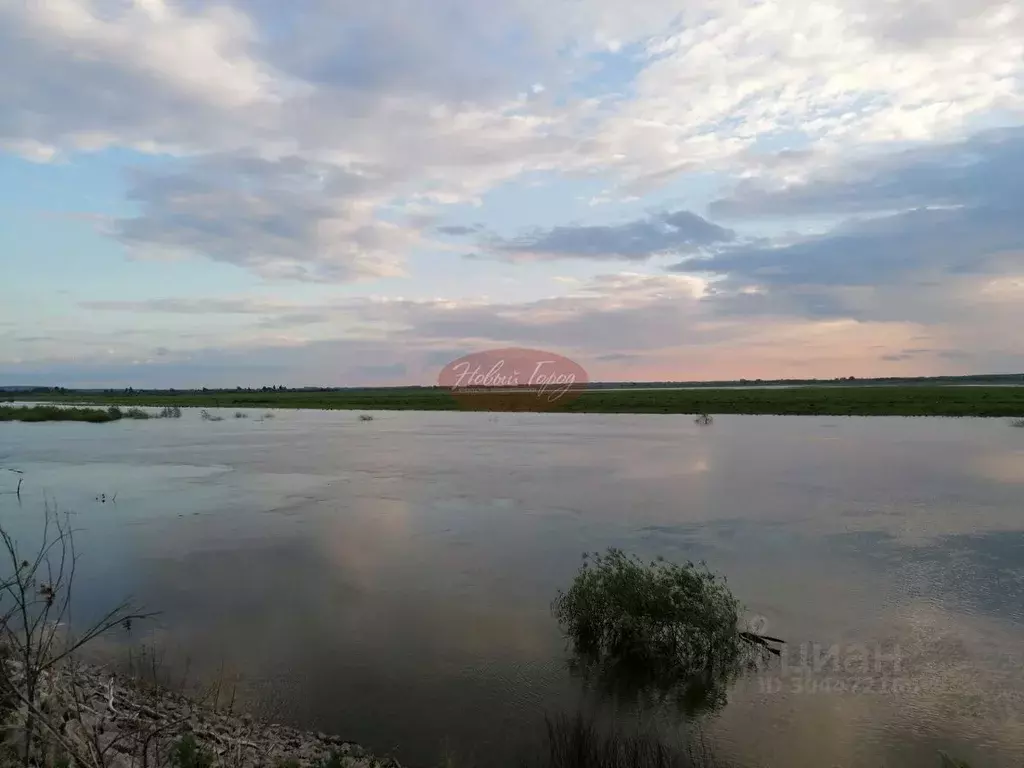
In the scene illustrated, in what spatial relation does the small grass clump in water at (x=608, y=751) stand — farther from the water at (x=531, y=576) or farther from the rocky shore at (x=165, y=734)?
the rocky shore at (x=165, y=734)

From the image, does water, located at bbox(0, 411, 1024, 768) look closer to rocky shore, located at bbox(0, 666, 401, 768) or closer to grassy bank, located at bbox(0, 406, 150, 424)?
rocky shore, located at bbox(0, 666, 401, 768)

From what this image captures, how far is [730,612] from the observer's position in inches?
395

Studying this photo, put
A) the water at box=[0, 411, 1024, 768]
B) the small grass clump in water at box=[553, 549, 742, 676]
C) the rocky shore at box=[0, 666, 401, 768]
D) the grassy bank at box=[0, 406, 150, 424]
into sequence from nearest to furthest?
the rocky shore at box=[0, 666, 401, 768]
the water at box=[0, 411, 1024, 768]
the small grass clump in water at box=[553, 549, 742, 676]
the grassy bank at box=[0, 406, 150, 424]

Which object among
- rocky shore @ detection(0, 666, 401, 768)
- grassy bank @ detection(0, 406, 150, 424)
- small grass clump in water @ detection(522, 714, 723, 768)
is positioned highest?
grassy bank @ detection(0, 406, 150, 424)

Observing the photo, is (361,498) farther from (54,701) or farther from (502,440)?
(502,440)

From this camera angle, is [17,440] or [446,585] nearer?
[446,585]

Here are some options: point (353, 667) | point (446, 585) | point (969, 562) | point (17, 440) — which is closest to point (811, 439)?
point (969, 562)

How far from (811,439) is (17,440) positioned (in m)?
53.4

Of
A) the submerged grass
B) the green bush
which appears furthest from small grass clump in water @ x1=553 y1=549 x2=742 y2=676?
the submerged grass

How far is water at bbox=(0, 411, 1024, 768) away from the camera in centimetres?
815

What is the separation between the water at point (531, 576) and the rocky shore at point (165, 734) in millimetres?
559

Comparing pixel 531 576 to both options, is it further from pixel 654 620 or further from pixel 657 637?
pixel 657 637

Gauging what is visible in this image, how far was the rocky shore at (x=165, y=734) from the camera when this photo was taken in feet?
18.2

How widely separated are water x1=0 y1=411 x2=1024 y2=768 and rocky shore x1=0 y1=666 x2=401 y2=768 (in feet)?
1.84
